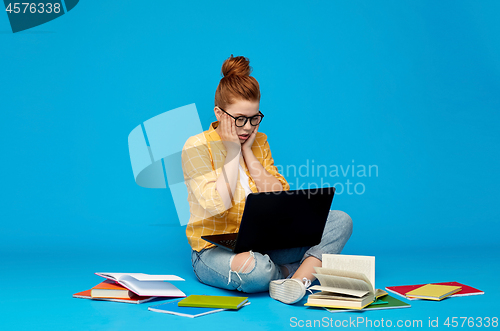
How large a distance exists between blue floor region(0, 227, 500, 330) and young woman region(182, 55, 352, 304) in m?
0.13

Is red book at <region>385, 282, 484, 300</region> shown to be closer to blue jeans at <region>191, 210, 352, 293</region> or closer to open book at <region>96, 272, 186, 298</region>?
blue jeans at <region>191, 210, 352, 293</region>

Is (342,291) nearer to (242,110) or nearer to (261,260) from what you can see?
(261,260)

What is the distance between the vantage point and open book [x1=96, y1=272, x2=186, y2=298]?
2.07 meters

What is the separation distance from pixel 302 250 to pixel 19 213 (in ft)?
6.71

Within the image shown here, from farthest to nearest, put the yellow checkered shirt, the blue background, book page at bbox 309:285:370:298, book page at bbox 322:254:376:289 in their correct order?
the blue background, the yellow checkered shirt, book page at bbox 322:254:376:289, book page at bbox 309:285:370:298

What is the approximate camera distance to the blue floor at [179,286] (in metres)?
1.83

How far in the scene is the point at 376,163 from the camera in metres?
3.66

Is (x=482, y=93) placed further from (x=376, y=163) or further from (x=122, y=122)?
(x=122, y=122)

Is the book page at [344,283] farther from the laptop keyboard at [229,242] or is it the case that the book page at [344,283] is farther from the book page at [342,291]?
the laptop keyboard at [229,242]

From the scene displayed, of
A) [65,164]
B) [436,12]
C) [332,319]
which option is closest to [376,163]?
[436,12]

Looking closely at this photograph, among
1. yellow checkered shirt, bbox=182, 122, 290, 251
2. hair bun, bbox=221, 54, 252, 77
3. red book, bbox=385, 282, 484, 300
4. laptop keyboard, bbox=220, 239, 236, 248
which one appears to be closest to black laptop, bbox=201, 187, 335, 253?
laptop keyboard, bbox=220, 239, 236, 248

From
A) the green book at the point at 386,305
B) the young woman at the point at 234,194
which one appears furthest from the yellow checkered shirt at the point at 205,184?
the green book at the point at 386,305

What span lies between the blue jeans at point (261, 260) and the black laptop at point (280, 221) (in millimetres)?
67

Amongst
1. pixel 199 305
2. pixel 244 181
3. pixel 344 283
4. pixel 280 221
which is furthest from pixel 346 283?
pixel 244 181
